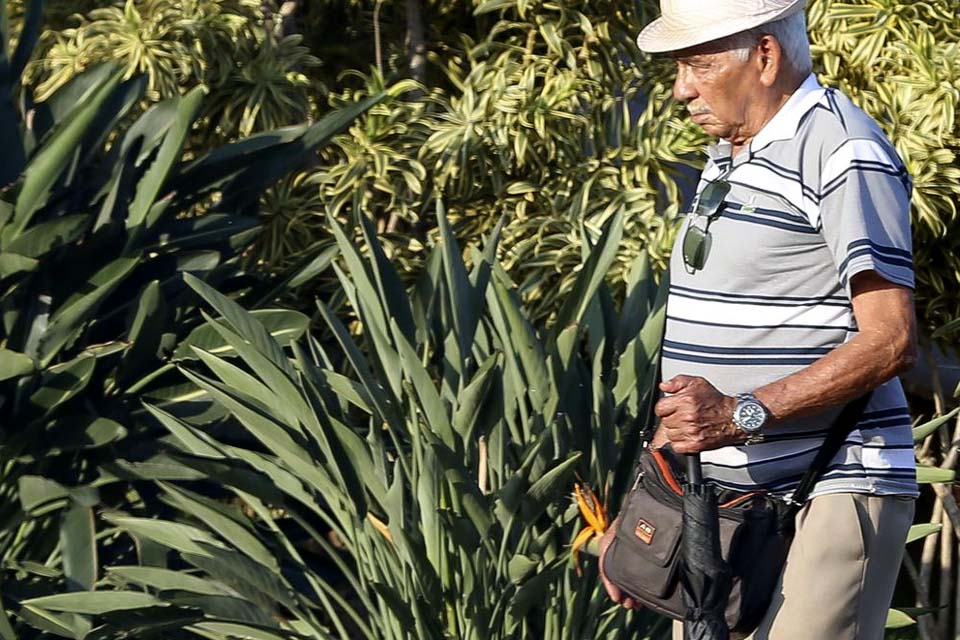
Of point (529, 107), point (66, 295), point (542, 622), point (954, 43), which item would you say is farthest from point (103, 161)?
point (954, 43)

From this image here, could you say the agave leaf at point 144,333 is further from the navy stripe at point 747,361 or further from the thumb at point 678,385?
the thumb at point 678,385

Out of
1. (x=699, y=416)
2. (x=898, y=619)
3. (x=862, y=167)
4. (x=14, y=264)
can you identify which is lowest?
(x=898, y=619)

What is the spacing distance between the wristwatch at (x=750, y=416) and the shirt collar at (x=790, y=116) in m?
0.40

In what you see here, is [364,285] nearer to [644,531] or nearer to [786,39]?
[644,531]

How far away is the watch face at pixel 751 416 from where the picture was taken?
7.34ft

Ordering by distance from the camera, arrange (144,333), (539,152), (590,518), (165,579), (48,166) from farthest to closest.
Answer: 1. (539,152)
2. (48,166)
3. (144,333)
4. (165,579)
5. (590,518)

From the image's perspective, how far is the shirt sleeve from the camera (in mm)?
2176

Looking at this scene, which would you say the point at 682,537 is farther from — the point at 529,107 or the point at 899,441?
the point at 529,107

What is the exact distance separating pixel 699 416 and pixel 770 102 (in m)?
0.52

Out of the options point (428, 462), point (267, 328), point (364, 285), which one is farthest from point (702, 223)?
point (267, 328)

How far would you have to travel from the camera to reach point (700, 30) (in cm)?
236

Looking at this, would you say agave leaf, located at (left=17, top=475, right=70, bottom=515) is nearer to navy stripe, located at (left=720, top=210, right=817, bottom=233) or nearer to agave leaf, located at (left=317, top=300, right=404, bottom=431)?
agave leaf, located at (left=317, top=300, right=404, bottom=431)

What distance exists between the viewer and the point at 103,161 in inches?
189

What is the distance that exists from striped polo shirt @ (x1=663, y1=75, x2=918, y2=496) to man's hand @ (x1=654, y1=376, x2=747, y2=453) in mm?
110
